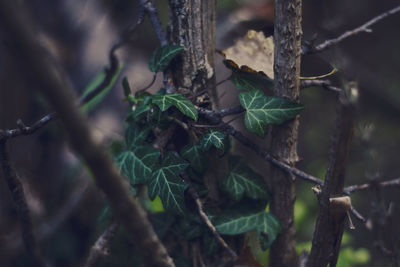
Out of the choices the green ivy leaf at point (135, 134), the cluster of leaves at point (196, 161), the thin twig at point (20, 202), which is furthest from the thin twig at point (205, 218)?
the thin twig at point (20, 202)

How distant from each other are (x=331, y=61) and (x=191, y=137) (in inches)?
13.3

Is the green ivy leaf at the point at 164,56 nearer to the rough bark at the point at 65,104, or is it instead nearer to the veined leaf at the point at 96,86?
the veined leaf at the point at 96,86

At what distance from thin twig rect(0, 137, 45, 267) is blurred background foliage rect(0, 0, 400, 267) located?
0.88 ft

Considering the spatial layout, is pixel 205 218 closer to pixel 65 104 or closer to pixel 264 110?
pixel 264 110

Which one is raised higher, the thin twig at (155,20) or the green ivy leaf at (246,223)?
the thin twig at (155,20)

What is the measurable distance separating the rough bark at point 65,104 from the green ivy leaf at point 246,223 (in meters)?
0.25

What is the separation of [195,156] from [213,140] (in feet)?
0.20

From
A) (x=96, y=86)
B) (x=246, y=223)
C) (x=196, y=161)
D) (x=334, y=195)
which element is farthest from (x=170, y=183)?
(x=96, y=86)

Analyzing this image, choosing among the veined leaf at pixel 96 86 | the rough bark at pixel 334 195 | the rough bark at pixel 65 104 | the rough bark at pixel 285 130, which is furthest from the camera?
the veined leaf at pixel 96 86

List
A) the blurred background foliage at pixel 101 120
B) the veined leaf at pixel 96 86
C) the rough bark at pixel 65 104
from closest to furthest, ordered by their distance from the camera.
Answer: the rough bark at pixel 65 104 < the veined leaf at pixel 96 86 < the blurred background foliage at pixel 101 120

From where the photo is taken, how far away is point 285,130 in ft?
2.24

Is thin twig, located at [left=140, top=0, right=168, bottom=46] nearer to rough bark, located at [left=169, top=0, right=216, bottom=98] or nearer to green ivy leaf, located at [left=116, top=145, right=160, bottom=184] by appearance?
rough bark, located at [left=169, top=0, right=216, bottom=98]

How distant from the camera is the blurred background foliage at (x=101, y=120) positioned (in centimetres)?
127

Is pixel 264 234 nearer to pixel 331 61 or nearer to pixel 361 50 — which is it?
pixel 331 61
